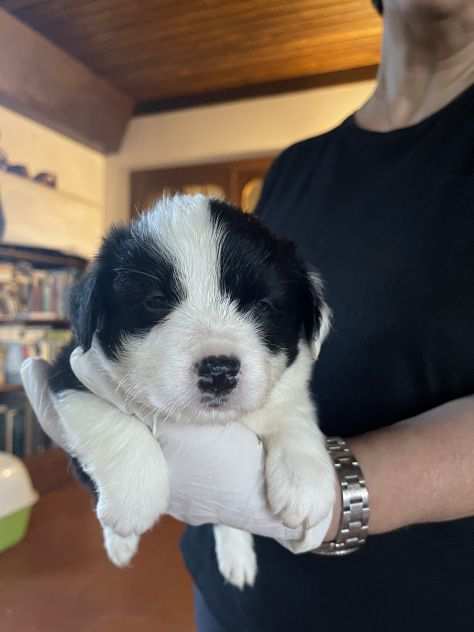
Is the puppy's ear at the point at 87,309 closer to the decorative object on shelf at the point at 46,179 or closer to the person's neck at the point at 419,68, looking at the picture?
the person's neck at the point at 419,68

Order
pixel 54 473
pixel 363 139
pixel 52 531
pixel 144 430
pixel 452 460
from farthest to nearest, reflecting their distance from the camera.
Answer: pixel 54 473
pixel 52 531
pixel 363 139
pixel 144 430
pixel 452 460

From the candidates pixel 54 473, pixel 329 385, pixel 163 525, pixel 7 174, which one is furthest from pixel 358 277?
pixel 7 174

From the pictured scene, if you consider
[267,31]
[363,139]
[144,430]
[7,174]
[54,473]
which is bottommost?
[54,473]

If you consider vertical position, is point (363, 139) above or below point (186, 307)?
above

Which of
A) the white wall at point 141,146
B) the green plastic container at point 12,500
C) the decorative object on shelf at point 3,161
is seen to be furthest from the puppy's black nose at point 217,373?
the decorative object on shelf at point 3,161

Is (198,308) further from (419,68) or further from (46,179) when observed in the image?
(46,179)

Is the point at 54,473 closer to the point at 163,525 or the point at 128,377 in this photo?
the point at 163,525

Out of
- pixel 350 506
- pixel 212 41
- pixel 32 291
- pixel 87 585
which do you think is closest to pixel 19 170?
pixel 32 291
